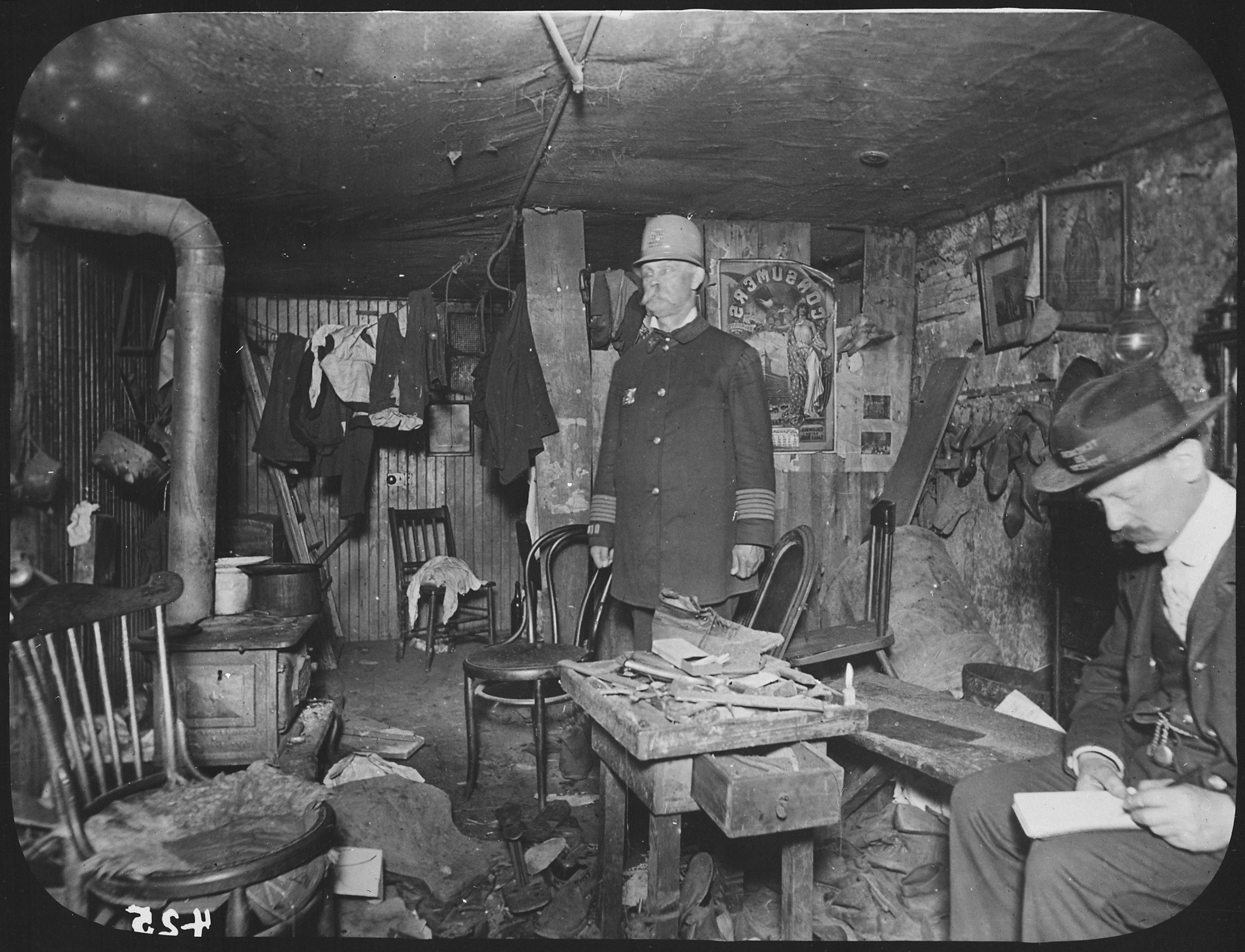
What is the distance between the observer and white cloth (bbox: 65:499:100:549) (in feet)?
11.3

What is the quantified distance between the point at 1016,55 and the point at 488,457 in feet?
11.3

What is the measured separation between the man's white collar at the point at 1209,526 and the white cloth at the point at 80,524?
12.8ft

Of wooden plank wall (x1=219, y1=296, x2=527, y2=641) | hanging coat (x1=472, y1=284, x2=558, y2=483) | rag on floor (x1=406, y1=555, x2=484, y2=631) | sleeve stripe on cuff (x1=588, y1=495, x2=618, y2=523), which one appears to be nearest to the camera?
sleeve stripe on cuff (x1=588, y1=495, x2=618, y2=523)

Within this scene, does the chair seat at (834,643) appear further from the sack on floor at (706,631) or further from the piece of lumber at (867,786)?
the sack on floor at (706,631)

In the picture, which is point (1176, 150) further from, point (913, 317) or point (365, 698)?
point (365, 698)

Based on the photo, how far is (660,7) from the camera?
2.29m

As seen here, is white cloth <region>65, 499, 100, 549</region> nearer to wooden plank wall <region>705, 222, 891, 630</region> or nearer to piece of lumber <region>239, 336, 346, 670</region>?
piece of lumber <region>239, 336, 346, 670</region>

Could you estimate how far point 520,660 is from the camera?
3.62m

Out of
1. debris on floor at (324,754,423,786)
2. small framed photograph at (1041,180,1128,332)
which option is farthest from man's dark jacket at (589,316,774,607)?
small framed photograph at (1041,180,1128,332)

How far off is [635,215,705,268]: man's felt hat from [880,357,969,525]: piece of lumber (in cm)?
236

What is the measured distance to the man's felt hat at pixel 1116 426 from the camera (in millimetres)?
1895

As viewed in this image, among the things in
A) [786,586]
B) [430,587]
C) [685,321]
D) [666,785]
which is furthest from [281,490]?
[666,785]

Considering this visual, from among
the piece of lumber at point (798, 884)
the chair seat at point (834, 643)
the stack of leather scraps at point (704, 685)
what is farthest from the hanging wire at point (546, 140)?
the piece of lumber at point (798, 884)

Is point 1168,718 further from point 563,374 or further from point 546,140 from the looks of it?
point 563,374
